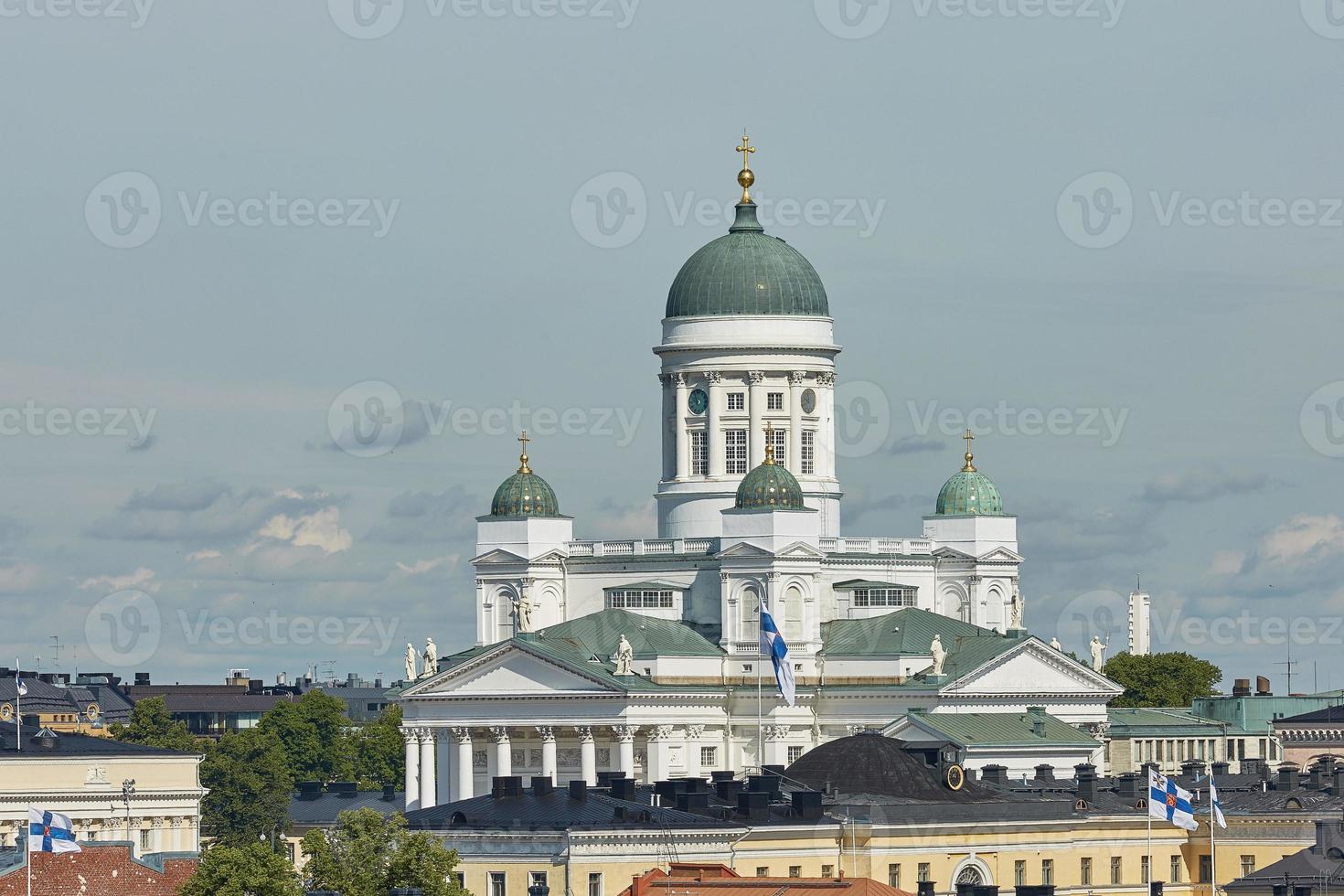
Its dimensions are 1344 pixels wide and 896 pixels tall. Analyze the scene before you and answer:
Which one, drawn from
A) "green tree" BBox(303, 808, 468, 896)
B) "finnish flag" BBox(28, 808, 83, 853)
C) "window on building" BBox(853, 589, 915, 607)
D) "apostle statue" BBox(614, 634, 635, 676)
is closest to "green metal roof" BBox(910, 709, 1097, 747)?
"window on building" BBox(853, 589, 915, 607)

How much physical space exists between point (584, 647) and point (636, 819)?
61.6 meters

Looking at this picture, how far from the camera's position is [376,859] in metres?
130

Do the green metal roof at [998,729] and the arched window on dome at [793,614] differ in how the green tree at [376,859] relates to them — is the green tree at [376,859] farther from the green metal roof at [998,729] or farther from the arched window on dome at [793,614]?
the arched window on dome at [793,614]

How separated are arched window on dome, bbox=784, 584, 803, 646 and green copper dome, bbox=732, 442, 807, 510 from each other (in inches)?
145

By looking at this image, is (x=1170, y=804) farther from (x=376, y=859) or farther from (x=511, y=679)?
(x=511, y=679)

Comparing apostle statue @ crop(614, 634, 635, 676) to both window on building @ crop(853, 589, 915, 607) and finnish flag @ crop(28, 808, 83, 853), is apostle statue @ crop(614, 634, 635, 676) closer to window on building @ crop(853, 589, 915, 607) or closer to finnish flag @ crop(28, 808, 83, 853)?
window on building @ crop(853, 589, 915, 607)

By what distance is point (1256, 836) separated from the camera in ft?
485

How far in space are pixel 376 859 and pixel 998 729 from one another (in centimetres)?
6104

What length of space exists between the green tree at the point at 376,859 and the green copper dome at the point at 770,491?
187 feet

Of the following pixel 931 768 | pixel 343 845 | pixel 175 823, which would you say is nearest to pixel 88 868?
pixel 343 845

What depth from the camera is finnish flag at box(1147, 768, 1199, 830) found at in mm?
135625

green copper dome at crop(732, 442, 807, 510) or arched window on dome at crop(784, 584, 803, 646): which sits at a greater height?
green copper dome at crop(732, 442, 807, 510)

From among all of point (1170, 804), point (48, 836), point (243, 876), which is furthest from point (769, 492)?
point (243, 876)

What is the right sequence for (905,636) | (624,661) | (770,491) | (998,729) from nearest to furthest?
(998,729) < (624,661) < (770,491) < (905,636)
